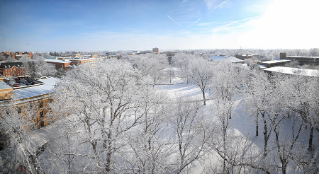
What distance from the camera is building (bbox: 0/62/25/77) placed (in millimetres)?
45250

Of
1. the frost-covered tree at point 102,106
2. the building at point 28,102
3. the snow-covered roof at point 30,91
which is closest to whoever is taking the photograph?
the frost-covered tree at point 102,106

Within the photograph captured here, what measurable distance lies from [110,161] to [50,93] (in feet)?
51.0

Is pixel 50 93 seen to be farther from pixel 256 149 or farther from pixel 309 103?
pixel 309 103

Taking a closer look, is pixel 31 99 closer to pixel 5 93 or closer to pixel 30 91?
pixel 30 91

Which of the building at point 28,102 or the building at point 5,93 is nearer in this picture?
the building at point 28,102

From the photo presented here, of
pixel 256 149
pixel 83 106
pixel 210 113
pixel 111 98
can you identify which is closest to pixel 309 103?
pixel 256 149

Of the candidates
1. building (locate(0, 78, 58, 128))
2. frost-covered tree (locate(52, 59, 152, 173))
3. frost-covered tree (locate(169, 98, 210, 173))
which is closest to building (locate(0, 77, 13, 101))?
building (locate(0, 78, 58, 128))

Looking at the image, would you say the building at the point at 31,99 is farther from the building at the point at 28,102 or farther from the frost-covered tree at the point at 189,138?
the frost-covered tree at the point at 189,138

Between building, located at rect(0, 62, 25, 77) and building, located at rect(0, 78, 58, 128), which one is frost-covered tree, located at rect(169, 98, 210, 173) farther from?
building, located at rect(0, 62, 25, 77)

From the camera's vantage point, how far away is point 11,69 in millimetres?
47312

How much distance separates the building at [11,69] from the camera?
4525cm

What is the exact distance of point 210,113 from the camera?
23.5 metres

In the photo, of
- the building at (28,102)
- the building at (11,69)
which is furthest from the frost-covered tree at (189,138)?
the building at (11,69)

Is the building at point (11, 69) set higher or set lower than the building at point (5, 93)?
higher
